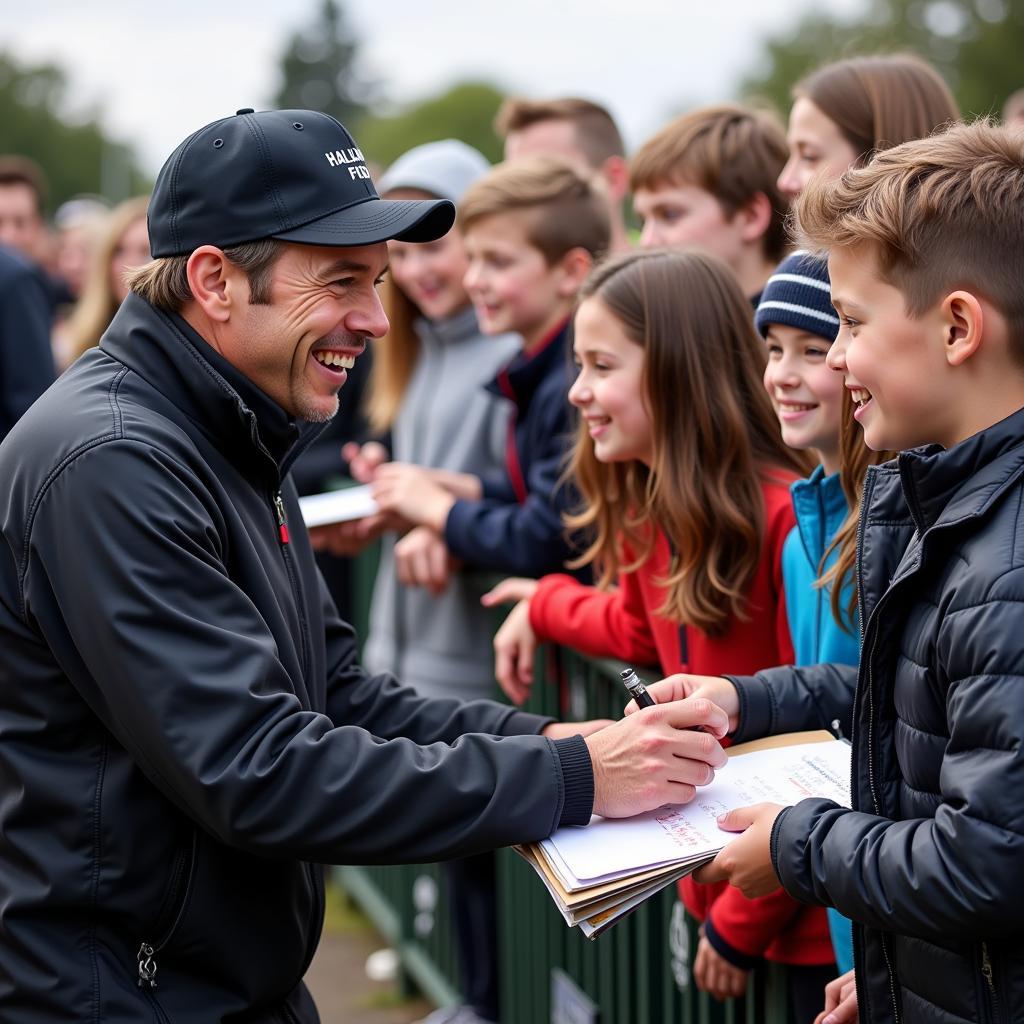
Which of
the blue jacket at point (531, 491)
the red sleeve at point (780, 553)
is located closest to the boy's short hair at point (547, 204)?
the blue jacket at point (531, 491)

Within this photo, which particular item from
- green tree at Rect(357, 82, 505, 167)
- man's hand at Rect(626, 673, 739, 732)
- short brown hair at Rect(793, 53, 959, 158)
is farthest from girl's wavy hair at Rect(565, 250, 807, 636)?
green tree at Rect(357, 82, 505, 167)

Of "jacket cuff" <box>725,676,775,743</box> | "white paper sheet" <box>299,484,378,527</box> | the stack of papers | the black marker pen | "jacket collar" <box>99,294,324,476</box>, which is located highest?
"jacket collar" <box>99,294,324,476</box>

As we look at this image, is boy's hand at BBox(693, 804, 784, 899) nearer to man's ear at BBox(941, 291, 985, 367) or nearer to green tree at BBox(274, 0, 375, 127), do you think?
man's ear at BBox(941, 291, 985, 367)

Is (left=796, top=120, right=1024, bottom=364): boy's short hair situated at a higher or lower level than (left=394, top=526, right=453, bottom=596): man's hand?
higher

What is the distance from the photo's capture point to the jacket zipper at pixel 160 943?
7.54 ft

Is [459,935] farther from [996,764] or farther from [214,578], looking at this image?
[996,764]

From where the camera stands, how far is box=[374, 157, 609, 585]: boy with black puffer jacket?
4.32 metres

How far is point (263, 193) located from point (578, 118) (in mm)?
4016

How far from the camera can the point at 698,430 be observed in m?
3.26

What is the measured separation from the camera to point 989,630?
183cm

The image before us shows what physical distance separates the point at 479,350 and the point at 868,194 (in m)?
3.25

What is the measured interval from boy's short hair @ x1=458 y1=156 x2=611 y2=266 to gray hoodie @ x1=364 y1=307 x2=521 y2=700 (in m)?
0.61

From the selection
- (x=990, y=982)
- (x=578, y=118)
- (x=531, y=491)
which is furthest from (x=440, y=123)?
(x=990, y=982)

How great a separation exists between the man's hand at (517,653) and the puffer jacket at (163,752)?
1.46 metres
